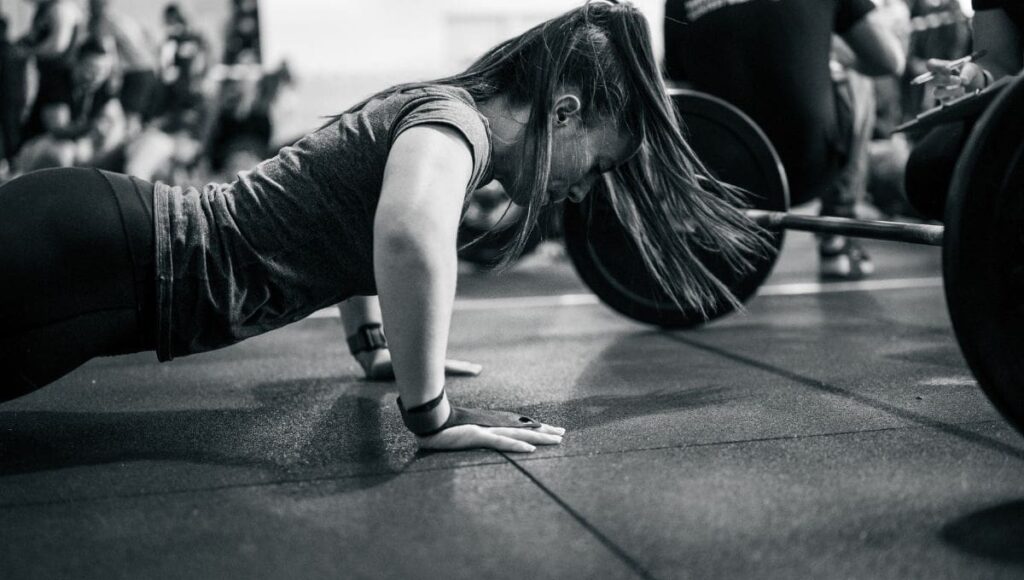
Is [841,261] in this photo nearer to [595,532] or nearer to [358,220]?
[358,220]

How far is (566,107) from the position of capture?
1244 millimetres

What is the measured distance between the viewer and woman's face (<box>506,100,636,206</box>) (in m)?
1.26

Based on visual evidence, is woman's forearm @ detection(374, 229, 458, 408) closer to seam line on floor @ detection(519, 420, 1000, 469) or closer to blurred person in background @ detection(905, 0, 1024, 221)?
seam line on floor @ detection(519, 420, 1000, 469)

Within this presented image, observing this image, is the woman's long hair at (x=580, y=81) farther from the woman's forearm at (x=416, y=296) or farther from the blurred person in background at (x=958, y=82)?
the blurred person in background at (x=958, y=82)

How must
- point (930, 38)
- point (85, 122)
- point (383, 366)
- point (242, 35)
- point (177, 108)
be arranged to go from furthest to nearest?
point (242, 35) → point (177, 108) → point (85, 122) → point (930, 38) → point (383, 366)

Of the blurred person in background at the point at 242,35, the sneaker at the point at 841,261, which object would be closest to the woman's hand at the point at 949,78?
the sneaker at the point at 841,261

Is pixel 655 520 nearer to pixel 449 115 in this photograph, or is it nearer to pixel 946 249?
pixel 946 249

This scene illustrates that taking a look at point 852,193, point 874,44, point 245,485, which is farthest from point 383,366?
point 852,193

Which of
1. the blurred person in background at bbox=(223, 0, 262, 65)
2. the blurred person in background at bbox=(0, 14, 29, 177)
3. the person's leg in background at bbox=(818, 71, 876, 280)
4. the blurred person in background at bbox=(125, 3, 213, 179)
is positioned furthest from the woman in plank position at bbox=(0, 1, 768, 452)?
the blurred person in background at bbox=(223, 0, 262, 65)

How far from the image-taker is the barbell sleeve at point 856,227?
4.33ft

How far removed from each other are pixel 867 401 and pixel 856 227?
28cm

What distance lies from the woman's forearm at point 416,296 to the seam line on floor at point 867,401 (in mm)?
685

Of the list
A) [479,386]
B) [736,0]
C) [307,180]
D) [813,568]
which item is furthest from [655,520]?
[736,0]

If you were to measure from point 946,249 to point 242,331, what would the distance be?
2.77 ft
